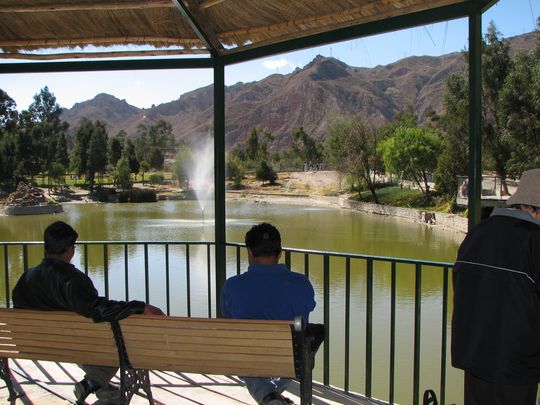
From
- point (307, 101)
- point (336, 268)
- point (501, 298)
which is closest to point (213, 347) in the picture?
point (501, 298)

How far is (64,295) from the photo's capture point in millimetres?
1781

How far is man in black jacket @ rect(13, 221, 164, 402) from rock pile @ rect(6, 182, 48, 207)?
124ft

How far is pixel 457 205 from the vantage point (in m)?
30.9

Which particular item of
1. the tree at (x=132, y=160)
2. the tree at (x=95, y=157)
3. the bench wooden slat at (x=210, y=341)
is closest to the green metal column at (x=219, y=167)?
A: the bench wooden slat at (x=210, y=341)

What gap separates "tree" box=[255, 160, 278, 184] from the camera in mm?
58469

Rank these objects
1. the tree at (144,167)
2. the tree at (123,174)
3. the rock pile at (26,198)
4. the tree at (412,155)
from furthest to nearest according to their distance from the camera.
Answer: the tree at (144,167), the tree at (123,174), the tree at (412,155), the rock pile at (26,198)

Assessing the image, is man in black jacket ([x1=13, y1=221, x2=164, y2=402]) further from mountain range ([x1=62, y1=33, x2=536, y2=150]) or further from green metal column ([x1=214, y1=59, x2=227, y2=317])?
mountain range ([x1=62, y1=33, x2=536, y2=150])

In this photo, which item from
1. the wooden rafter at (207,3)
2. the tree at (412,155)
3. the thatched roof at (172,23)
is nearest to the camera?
the thatched roof at (172,23)

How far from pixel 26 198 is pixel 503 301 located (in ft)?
134

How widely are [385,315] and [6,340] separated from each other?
29.7ft

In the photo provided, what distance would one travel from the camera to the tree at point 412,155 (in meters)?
41.5

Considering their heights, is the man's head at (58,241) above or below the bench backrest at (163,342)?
above

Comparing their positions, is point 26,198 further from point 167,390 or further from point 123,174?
point 167,390

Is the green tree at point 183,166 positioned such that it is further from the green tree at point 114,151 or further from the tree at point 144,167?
the green tree at point 114,151
